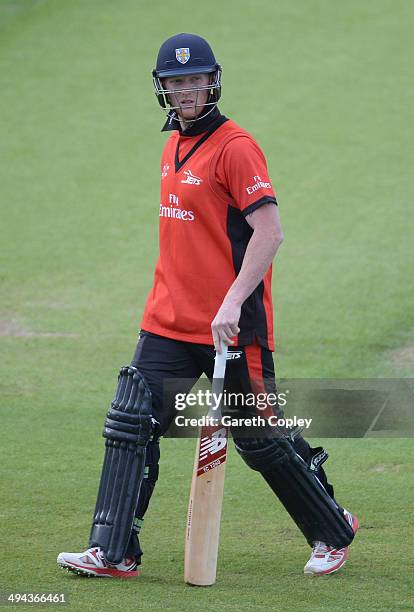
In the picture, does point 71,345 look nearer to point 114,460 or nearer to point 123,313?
point 123,313

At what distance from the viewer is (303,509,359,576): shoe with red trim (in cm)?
465

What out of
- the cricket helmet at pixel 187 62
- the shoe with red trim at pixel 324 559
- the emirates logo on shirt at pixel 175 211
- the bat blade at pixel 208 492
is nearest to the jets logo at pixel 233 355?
the bat blade at pixel 208 492

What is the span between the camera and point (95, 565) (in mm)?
4480

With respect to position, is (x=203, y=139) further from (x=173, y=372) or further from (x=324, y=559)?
(x=324, y=559)

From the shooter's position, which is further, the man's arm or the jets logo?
the jets logo

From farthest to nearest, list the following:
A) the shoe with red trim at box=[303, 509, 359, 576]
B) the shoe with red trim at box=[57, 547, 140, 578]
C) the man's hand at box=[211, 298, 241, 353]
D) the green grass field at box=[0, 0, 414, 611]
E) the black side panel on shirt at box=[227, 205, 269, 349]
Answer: the green grass field at box=[0, 0, 414, 611], the shoe with red trim at box=[303, 509, 359, 576], the black side panel on shirt at box=[227, 205, 269, 349], the shoe with red trim at box=[57, 547, 140, 578], the man's hand at box=[211, 298, 241, 353]

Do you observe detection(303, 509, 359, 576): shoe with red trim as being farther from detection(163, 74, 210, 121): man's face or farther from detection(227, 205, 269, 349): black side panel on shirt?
detection(163, 74, 210, 121): man's face

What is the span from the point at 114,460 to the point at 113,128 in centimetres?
830

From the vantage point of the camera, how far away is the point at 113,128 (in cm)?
1246

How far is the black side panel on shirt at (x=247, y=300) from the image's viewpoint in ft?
14.8

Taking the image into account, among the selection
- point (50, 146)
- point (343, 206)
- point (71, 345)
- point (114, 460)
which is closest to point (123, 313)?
point (71, 345)

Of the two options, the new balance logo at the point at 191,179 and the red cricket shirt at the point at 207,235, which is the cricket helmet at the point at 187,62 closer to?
the red cricket shirt at the point at 207,235

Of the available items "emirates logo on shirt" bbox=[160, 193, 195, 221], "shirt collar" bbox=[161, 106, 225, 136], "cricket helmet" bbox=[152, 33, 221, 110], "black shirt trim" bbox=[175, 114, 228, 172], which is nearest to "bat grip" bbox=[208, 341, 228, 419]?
"emirates logo on shirt" bbox=[160, 193, 195, 221]

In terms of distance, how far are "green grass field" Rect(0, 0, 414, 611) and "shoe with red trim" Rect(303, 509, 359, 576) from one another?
5cm
